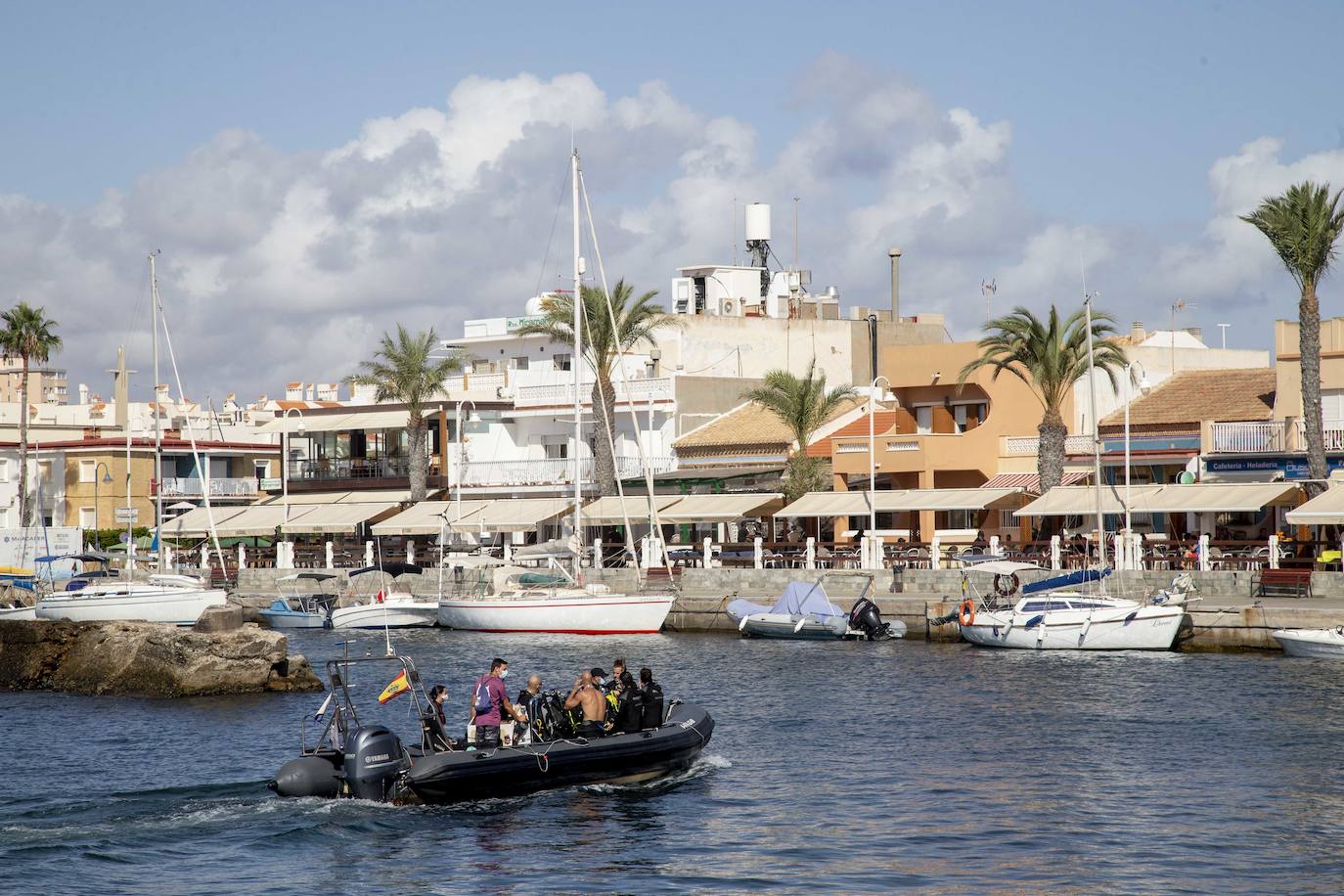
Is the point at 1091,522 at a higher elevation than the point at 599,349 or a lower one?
lower

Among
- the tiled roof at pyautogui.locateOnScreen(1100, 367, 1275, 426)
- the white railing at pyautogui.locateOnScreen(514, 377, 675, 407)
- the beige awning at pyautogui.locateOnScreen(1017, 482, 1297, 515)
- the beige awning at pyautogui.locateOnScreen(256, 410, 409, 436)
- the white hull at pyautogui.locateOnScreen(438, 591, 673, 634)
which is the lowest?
the white hull at pyautogui.locateOnScreen(438, 591, 673, 634)

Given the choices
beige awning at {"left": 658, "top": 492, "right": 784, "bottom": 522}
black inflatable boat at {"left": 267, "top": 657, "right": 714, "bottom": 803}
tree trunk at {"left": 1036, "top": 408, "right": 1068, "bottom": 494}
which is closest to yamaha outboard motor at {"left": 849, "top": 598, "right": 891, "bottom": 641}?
tree trunk at {"left": 1036, "top": 408, "right": 1068, "bottom": 494}

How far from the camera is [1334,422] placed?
52.1m

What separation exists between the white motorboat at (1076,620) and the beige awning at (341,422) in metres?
35.6

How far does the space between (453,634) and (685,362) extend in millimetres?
26285

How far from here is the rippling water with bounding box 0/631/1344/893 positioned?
817 inches

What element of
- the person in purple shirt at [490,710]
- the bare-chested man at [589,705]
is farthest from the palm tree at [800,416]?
the person in purple shirt at [490,710]

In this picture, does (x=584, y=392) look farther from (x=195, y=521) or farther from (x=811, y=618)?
(x=811, y=618)

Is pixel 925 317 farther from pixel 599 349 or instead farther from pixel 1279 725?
pixel 1279 725

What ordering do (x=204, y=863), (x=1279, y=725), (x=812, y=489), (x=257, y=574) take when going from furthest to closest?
(x=257, y=574), (x=812, y=489), (x=1279, y=725), (x=204, y=863)

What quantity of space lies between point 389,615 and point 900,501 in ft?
56.0

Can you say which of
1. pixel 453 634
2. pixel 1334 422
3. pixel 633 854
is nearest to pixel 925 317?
pixel 1334 422

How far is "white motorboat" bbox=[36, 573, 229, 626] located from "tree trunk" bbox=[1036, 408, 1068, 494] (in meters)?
26.8

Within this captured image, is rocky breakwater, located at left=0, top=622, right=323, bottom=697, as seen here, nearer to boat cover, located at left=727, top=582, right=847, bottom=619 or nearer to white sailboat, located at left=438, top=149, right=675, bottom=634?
white sailboat, located at left=438, top=149, right=675, bottom=634
